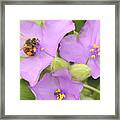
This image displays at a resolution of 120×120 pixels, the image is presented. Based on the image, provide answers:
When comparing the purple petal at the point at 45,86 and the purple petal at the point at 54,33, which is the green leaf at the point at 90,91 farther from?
the purple petal at the point at 54,33

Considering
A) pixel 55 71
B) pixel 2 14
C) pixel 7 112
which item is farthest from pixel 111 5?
pixel 7 112

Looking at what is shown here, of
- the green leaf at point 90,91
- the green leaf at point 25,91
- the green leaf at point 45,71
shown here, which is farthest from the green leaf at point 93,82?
the green leaf at point 25,91

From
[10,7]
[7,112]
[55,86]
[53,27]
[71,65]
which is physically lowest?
[7,112]

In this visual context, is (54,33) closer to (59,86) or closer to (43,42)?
(43,42)

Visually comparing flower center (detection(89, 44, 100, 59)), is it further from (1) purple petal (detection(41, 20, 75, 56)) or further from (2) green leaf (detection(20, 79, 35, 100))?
(2) green leaf (detection(20, 79, 35, 100))

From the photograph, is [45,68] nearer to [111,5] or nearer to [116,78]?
[116,78]

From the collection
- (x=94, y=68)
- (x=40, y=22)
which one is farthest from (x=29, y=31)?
(x=94, y=68)
